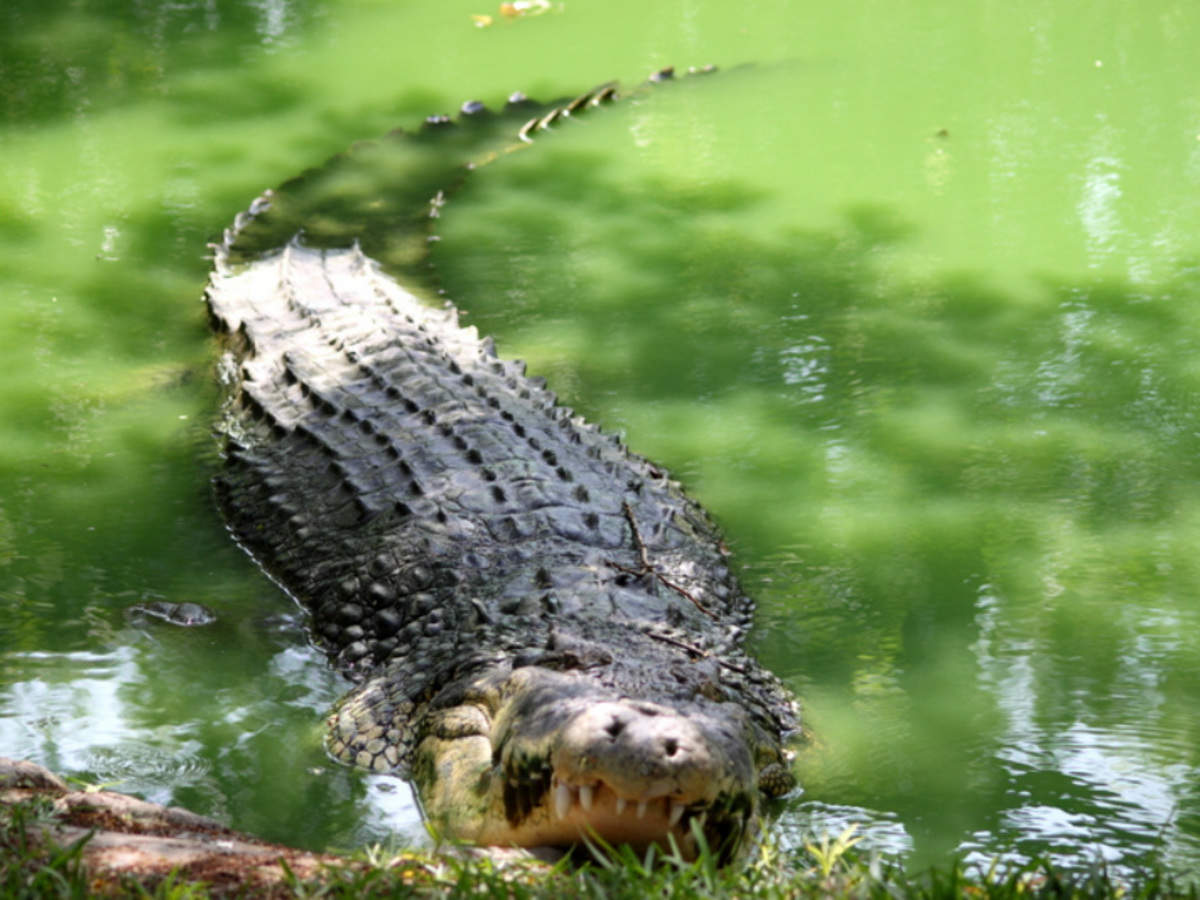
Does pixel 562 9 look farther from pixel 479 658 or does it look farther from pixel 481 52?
pixel 479 658

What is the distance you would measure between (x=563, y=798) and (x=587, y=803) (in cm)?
6

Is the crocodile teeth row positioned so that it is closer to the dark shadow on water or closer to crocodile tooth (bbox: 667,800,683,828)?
crocodile tooth (bbox: 667,800,683,828)

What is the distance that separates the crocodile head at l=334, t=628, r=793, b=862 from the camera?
7.89 ft

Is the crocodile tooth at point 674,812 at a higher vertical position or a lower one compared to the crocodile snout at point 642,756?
lower

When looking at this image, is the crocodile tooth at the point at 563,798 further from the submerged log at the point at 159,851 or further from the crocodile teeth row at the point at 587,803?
the submerged log at the point at 159,851

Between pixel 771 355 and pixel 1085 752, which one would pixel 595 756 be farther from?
pixel 771 355

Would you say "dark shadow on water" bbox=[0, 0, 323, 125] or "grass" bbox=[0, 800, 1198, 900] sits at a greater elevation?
"dark shadow on water" bbox=[0, 0, 323, 125]

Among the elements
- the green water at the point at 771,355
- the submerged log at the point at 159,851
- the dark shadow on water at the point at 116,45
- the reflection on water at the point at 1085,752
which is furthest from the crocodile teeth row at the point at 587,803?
the dark shadow on water at the point at 116,45

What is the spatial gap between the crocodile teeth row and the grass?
0.24 ft

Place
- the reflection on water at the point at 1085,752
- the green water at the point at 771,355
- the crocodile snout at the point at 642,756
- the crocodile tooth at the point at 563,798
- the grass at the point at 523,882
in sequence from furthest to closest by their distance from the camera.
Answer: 1. the green water at the point at 771,355
2. the reflection on water at the point at 1085,752
3. the crocodile tooth at the point at 563,798
4. the crocodile snout at the point at 642,756
5. the grass at the point at 523,882

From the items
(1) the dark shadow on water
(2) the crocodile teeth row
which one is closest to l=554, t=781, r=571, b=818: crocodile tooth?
(2) the crocodile teeth row

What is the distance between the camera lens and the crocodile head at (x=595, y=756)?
241 cm

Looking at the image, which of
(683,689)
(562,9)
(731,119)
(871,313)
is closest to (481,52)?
(562,9)

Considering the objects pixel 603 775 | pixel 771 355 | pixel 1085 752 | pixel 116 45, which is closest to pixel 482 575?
pixel 603 775
